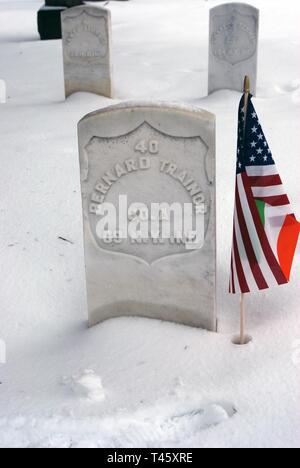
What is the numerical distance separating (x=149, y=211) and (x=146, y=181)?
157 millimetres

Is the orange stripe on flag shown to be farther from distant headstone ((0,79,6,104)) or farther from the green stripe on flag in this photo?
distant headstone ((0,79,6,104))

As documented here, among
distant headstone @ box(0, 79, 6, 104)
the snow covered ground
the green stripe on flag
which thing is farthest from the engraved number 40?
distant headstone @ box(0, 79, 6, 104)

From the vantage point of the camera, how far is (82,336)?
12.1 feet

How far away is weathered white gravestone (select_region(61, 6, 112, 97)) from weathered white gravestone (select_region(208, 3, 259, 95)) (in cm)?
118

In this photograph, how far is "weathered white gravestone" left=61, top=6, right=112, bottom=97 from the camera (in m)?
7.75

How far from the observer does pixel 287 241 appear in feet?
11.3

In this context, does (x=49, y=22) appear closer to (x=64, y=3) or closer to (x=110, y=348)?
(x=64, y=3)

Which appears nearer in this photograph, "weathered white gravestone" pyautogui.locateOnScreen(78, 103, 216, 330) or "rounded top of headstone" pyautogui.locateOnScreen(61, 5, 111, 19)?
"weathered white gravestone" pyautogui.locateOnScreen(78, 103, 216, 330)

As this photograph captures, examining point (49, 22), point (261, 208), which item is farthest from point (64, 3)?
point (261, 208)

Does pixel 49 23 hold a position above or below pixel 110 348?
above

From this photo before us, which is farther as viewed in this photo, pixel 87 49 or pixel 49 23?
pixel 49 23

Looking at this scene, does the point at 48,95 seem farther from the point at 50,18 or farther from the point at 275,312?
the point at 275,312

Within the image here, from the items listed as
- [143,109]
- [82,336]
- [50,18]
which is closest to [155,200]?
[143,109]
